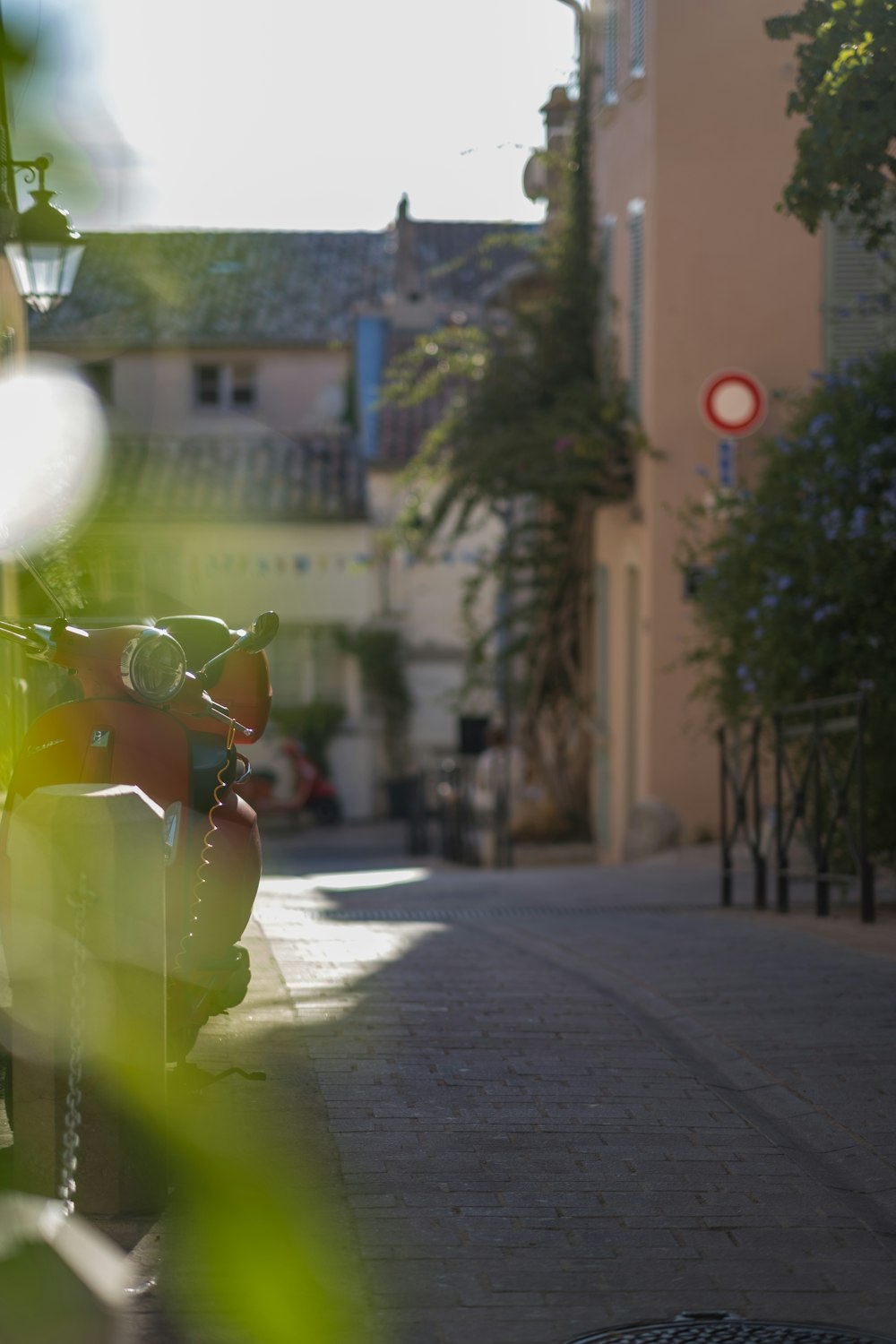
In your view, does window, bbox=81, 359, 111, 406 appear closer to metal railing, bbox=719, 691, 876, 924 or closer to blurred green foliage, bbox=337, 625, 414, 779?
blurred green foliage, bbox=337, 625, 414, 779

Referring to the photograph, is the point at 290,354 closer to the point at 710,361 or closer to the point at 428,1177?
the point at 710,361

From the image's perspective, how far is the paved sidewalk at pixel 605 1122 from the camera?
4.21 meters

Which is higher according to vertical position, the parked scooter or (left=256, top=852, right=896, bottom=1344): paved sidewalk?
the parked scooter

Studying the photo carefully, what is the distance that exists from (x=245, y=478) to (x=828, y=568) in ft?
90.6

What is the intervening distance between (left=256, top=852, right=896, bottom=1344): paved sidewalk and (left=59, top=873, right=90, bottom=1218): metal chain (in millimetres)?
652

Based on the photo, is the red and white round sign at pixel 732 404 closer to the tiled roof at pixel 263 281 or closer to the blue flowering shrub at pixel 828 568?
the blue flowering shrub at pixel 828 568

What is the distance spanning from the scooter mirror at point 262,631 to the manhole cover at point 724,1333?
2.09 metres

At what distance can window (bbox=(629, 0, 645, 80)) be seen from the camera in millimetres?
19625

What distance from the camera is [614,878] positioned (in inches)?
611

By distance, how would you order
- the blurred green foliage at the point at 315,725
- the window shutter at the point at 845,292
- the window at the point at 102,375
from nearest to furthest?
the window shutter at the point at 845,292 < the blurred green foliage at the point at 315,725 < the window at the point at 102,375

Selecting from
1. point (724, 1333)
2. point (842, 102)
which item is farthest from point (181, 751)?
point (842, 102)

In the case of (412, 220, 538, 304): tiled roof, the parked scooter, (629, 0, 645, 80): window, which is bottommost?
the parked scooter

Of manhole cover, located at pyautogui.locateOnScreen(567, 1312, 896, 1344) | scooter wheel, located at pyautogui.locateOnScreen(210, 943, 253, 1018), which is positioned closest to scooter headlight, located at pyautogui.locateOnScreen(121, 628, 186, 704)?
scooter wheel, located at pyautogui.locateOnScreen(210, 943, 253, 1018)

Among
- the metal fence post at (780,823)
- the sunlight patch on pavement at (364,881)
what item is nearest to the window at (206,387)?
the sunlight patch on pavement at (364,881)
